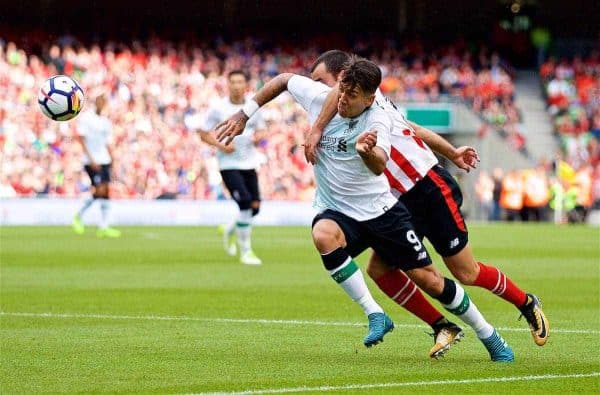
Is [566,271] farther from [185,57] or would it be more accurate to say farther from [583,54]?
[583,54]

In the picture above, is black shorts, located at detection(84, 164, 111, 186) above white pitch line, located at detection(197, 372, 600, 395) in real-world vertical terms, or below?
below

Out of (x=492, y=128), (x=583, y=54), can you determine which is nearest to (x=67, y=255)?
(x=492, y=128)

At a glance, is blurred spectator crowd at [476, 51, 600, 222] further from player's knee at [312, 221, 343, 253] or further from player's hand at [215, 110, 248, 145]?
player's knee at [312, 221, 343, 253]

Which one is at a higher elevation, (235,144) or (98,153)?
(235,144)

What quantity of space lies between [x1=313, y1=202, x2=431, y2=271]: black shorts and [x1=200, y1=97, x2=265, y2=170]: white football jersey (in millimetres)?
9771

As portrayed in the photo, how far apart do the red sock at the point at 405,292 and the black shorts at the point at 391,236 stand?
21cm

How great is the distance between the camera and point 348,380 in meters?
7.72

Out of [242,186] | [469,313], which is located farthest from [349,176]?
[242,186]

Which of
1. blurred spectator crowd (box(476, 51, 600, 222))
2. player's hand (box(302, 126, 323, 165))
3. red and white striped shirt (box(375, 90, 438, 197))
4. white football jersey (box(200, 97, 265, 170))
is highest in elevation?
player's hand (box(302, 126, 323, 165))

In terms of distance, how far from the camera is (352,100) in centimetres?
855

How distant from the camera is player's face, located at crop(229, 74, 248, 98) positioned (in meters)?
18.0

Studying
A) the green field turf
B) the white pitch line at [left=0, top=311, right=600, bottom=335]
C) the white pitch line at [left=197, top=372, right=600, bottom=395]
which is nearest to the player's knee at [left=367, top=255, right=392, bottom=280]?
the green field turf

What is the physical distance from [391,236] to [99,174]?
659 inches

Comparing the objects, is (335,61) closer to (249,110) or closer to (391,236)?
(249,110)
